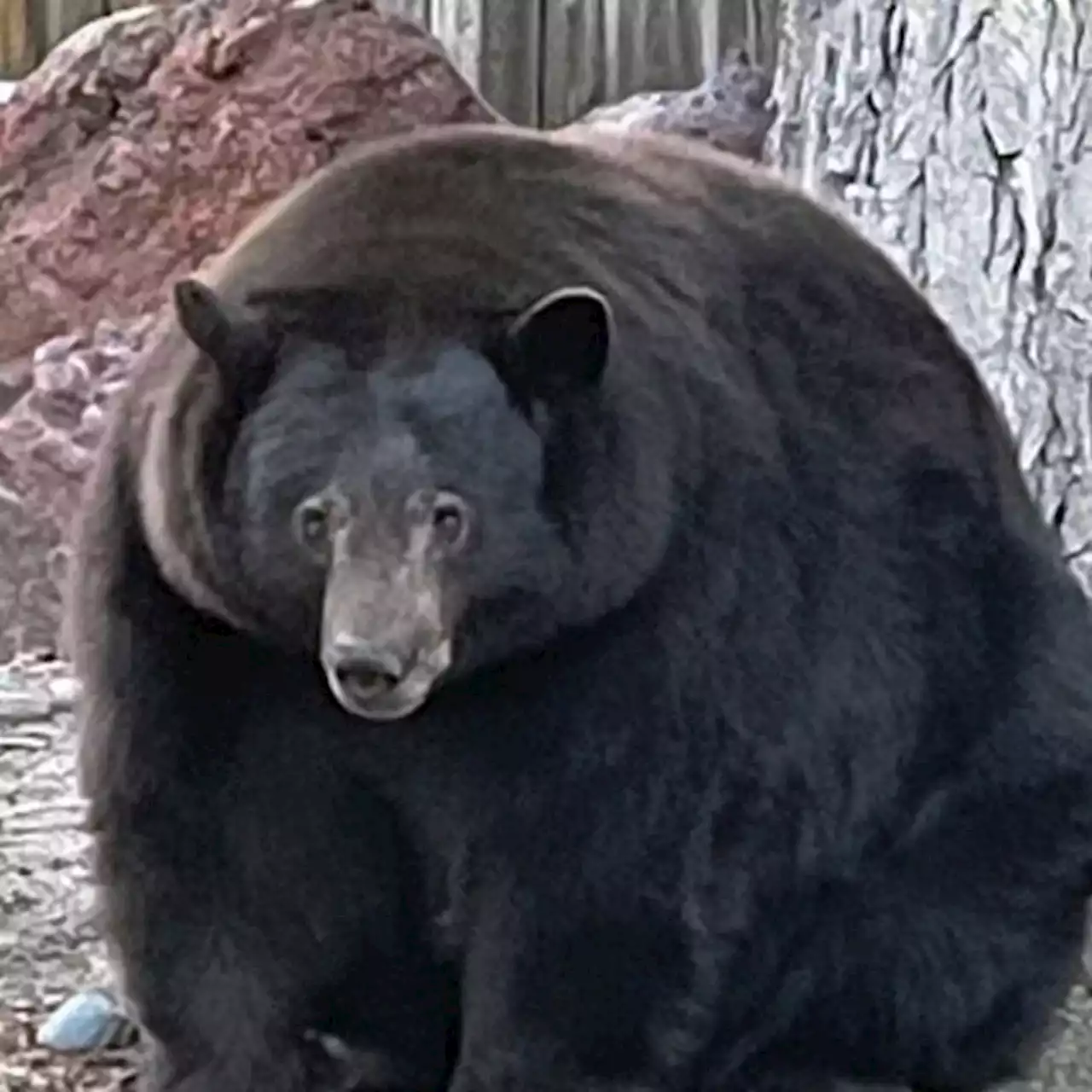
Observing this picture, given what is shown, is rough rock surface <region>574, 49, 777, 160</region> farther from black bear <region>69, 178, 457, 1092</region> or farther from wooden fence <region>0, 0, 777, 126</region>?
black bear <region>69, 178, 457, 1092</region>

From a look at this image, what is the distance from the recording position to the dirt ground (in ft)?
14.3

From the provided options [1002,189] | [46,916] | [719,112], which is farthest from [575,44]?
[46,916]

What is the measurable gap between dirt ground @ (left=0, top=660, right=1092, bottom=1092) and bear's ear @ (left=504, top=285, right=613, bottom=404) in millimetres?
1505

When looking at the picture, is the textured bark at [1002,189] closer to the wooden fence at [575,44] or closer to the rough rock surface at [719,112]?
the rough rock surface at [719,112]

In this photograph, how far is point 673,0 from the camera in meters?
8.74

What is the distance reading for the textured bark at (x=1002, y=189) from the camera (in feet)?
16.4

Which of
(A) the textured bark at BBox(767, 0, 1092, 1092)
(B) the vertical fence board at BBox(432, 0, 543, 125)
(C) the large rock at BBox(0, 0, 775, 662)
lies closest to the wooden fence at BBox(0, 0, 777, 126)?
(B) the vertical fence board at BBox(432, 0, 543, 125)

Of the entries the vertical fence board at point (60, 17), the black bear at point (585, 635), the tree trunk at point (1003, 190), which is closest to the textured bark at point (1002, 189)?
the tree trunk at point (1003, 190)

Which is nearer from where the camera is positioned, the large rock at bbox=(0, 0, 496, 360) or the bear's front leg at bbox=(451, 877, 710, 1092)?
the bear's front leg at bbox=(451, 877, 710, 1092)

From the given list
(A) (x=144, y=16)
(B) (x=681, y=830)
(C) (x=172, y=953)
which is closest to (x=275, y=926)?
(C) (x=172, y=953)

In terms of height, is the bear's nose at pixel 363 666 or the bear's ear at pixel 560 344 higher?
the bear's ear at pixel 560 344

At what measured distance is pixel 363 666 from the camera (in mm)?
3197

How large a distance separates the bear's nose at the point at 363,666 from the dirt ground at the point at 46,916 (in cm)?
131

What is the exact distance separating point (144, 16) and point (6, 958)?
341 centimetres
